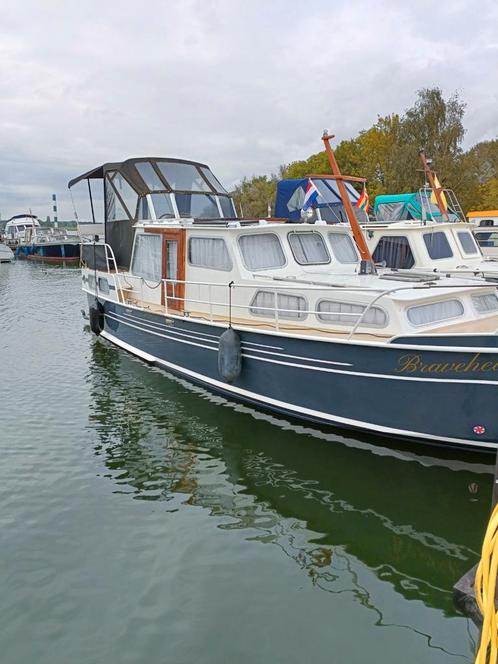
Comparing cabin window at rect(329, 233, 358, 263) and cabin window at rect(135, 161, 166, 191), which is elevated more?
cabin window at rect(135, 161, 166, 191)

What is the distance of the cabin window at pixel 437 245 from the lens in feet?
42.5

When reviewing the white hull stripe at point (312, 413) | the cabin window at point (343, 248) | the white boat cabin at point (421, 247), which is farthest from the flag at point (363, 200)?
the white hull stripe at point (312, 413)

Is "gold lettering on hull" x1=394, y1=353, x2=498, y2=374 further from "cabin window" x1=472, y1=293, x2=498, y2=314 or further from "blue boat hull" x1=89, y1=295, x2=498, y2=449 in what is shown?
"cabin window" x1=472, y1=293, x2=498, y2=314

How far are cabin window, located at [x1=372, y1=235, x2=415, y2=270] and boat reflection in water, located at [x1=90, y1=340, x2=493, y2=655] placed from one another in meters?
6.36

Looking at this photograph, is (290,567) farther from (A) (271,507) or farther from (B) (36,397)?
(B) (36,397)

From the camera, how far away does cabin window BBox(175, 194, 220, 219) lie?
473 inches

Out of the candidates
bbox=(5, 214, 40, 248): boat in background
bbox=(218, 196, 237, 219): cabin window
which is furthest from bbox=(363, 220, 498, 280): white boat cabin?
bbox=(5, 214, 40, 248): boat in background

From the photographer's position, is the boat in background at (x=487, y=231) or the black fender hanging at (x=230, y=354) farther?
the boat in background at (x=487, y=231)

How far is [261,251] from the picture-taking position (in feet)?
29.8

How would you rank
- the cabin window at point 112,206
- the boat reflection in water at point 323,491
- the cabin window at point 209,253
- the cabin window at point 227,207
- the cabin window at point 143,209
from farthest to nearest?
the cabin window at point 227,207
the cabin window at point 112,206
the cabin window at point 143,209
the cabin window at point 209,253
the boat reflection in water at point 323,491

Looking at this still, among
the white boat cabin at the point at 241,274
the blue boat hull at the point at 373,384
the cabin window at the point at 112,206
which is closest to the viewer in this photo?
the blue boat hull at the point at 373,384

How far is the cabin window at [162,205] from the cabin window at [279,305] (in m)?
4.26

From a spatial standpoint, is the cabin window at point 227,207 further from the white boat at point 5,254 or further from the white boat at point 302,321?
the white boat at point 5,254

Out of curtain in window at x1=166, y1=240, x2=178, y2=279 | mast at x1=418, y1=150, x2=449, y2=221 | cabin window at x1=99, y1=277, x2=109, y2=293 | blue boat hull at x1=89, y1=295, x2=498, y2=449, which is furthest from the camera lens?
mast at x1=418, y1=150, x2=449, y2=221
